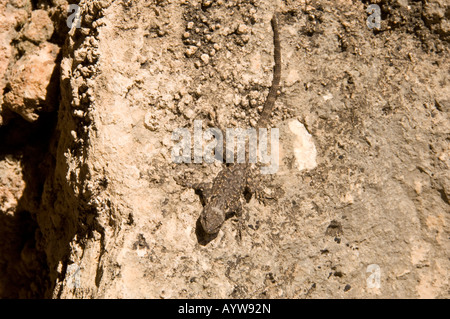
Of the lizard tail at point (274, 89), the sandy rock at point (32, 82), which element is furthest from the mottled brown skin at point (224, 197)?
the sandy rock at point (32, 82)

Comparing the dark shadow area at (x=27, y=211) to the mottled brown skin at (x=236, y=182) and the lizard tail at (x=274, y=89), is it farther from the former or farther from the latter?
the lizard tail at (x=274, y=89)

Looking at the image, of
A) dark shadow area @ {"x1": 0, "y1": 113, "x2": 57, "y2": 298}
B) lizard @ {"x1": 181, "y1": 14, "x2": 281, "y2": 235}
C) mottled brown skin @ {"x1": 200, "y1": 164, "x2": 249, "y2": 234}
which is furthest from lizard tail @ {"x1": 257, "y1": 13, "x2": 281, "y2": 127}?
dark shadow area @ {"x1": 0, "y1": 113, "x2": 57, "y2": 298}

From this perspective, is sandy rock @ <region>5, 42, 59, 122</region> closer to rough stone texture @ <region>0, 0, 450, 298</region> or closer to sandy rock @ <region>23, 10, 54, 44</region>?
sandy rock @ <region>23, 10, 54, 44</region>

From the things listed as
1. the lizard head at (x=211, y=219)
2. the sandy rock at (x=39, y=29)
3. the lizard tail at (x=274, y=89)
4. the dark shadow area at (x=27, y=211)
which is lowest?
the dark shadow area at (x=27, y=211)

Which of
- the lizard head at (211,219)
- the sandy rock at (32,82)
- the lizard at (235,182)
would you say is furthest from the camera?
the sandy rock at (32,82)

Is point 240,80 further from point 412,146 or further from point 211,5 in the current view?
point 412,146

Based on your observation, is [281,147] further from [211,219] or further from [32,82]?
[32,82]
